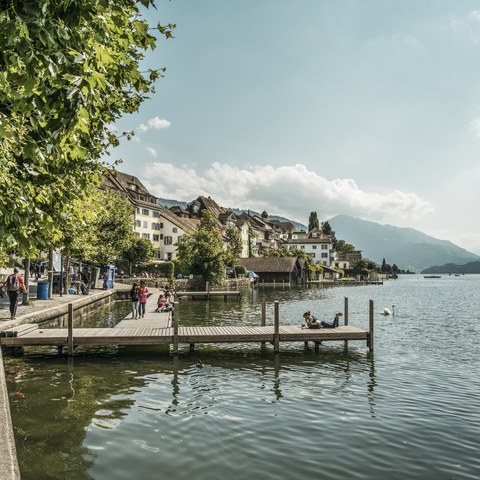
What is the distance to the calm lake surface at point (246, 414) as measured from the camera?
33.4ft

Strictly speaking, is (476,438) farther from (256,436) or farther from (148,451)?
(148,451)

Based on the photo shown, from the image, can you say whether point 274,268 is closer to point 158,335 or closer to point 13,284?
point 13,284

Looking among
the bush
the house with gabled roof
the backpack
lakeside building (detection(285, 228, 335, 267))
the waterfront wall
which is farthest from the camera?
lakeside building (detection(285, 228, 335, 267))

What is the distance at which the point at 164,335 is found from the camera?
21.5 meters

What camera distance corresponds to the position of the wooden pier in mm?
20516

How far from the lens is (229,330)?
76.1 feet

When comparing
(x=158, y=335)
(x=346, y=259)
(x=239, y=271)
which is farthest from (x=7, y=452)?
(x=346, y=259)

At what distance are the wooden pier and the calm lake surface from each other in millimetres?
801

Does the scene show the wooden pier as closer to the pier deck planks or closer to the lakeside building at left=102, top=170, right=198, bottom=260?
the pier deck planks

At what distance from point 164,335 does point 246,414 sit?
28.7ft

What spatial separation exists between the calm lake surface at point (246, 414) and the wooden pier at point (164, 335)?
2.63 feet

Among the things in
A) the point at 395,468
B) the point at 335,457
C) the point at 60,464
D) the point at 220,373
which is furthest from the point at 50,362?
the point at 395,468

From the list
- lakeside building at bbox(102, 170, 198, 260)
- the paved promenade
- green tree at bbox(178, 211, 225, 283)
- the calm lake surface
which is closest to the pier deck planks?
the calm lake surface

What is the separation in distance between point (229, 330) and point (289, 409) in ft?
30.5
